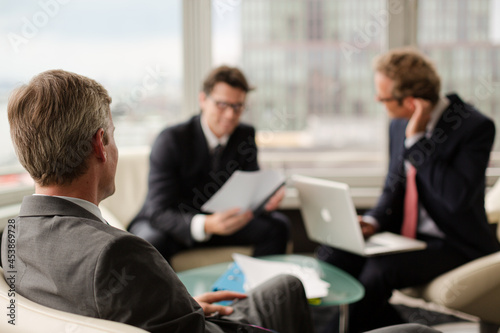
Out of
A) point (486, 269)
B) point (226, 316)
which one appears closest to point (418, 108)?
point (486, 269)

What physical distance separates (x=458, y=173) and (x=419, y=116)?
32 centimetres

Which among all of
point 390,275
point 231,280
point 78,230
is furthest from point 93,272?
point 390,275

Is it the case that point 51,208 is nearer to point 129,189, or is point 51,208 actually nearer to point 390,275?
point 390,275

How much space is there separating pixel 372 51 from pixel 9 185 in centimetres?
265

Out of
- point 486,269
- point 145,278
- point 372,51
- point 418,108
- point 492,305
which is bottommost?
point 492,305

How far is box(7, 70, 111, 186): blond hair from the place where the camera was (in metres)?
1.01

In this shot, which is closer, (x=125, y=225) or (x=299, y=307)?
(x=299, y=307)

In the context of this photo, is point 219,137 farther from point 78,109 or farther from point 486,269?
point 78,109

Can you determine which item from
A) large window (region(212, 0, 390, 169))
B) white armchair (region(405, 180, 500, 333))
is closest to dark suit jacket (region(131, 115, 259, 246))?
large window (region(212, 0, 390, 169))

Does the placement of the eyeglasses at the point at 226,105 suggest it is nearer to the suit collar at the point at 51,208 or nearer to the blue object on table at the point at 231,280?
the blue object on table at the point at 231,280

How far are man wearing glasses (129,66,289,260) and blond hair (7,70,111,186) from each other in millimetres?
1414

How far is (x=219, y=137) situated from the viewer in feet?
9.11

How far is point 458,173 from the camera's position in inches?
85.9

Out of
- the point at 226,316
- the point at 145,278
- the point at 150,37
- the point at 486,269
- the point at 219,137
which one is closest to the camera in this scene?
the point at 145,278
